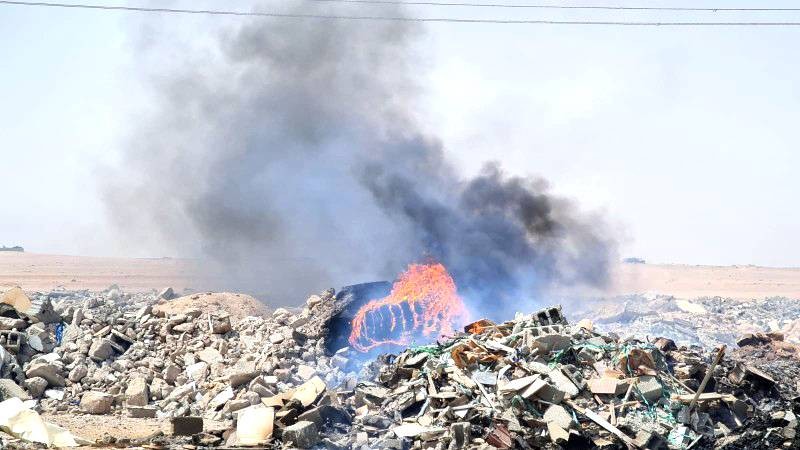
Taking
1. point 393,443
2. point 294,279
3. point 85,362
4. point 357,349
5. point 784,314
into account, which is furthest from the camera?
point 294,279

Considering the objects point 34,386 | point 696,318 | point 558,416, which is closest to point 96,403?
point 34,386

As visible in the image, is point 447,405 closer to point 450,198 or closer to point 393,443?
point 393,443

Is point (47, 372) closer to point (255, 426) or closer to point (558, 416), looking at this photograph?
point (255, 426)

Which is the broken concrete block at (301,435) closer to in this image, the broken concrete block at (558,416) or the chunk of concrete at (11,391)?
the broken concrete block at (558,416)

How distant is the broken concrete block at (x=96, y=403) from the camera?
626 inches

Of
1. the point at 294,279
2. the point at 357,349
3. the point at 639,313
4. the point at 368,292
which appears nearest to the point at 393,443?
the point at 357,349

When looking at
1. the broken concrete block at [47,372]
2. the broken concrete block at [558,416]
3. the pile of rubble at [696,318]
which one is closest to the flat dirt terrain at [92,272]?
the pile of rubble at [696,318]

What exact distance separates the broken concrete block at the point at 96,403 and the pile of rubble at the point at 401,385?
45 mm

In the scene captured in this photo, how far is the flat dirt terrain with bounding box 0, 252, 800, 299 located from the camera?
53.4m

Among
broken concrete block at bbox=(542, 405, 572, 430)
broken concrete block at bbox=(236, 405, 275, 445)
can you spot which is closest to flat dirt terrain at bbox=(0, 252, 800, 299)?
broken concrete block at bbox=(542, 405, 572, 430)

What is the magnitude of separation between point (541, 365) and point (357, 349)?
7.38 m

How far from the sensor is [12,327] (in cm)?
1834

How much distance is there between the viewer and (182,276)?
56.1m

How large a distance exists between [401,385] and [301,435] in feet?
10.5
